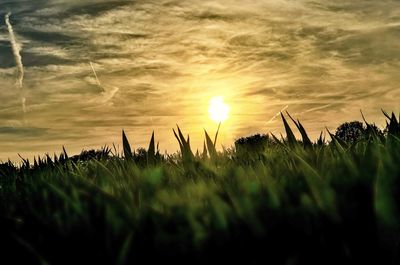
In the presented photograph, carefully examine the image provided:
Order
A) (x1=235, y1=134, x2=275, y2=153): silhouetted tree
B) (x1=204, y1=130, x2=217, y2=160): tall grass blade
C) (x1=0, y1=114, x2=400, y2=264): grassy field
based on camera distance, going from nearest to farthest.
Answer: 1. (x1=0, y1=114, x2=400, y2=264): grassy field
2. (x1=204, y1=130, x2=217, y2=160): tall grass blade
3. (x1=235, y1=134, x2=275, y2=153): silhouetted tree

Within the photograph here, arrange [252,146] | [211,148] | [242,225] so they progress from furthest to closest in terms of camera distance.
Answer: [252,146] < [211,148] < [242,225]

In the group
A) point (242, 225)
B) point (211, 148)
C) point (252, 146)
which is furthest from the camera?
point (252, 146)

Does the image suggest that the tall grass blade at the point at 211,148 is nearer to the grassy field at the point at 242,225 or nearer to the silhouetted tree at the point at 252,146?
the silhouetted tree at the point at 252,146

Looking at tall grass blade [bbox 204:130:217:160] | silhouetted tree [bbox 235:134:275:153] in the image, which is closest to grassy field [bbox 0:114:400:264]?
tall grass blade [bbox 204:130:217:160]

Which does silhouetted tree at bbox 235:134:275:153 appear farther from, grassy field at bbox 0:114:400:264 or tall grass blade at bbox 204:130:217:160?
grassy field at bbox 0:114:400:264

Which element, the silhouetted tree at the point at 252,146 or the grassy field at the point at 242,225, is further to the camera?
the silhouetted tree at the point at 252,146

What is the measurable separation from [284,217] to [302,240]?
0.09 meters

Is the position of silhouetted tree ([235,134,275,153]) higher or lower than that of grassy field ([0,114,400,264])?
higher

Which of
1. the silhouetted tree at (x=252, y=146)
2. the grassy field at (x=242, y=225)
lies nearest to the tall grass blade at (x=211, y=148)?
the silhouetted tree at (x=252, y=146)

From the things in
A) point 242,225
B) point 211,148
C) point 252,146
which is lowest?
point 242,225

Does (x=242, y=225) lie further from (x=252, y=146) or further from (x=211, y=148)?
(x=252, y=146)

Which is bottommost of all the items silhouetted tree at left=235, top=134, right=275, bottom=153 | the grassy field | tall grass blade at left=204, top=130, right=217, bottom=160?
the grassy field

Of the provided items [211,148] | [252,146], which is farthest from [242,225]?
[252,146]

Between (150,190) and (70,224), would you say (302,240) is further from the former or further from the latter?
(150,190)
